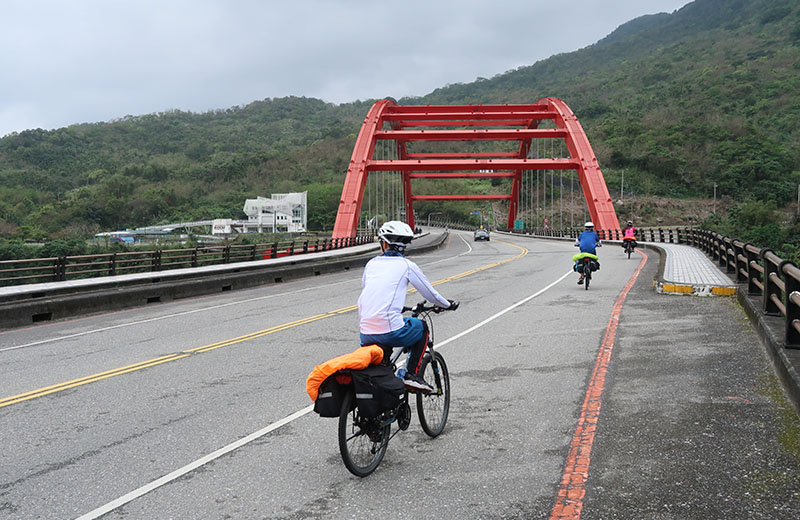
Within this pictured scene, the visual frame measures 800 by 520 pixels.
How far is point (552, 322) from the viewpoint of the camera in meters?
11.9

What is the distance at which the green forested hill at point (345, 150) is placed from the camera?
342ft

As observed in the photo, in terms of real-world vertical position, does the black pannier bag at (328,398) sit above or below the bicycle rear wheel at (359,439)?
above

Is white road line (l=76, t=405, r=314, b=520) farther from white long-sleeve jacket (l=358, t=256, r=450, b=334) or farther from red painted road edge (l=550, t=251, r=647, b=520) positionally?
red painted road edge (l=550, t=251, r=647, b=520)

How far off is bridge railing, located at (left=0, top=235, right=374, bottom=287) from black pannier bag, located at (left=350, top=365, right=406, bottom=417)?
1431 cm

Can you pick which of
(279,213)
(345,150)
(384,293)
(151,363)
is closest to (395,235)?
(384,293)

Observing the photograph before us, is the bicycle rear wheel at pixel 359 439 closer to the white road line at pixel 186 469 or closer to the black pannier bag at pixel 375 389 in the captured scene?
the black pannier bag at pixel 375 389

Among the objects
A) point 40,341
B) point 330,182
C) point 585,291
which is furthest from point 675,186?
point 40,341

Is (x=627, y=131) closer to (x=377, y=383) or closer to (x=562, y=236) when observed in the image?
(x=562, y=236)

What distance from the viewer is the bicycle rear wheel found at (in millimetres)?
4500

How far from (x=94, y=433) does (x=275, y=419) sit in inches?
61.0

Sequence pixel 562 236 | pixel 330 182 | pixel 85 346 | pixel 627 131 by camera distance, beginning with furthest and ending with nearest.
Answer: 1. pixel 330 182
2. pixel 627 131
3. pixel 562 236
4. pixel 85 346

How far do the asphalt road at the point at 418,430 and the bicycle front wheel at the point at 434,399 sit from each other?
7.0 inches

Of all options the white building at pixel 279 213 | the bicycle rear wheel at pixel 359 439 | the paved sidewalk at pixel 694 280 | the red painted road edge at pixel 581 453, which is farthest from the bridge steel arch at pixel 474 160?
the white building at pixel 279 213

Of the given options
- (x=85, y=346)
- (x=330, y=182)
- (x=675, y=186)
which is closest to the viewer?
(x=85, y=346)
